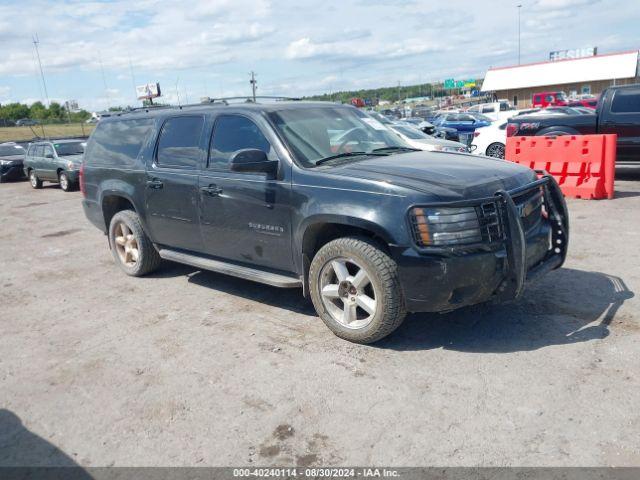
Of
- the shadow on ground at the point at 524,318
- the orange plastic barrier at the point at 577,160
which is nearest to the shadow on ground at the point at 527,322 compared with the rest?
the shadow on ground at the point at 524,318

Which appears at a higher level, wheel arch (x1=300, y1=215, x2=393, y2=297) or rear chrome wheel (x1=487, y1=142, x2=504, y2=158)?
wheel arch (x1=300, y1=215, x2=393, y2=297)

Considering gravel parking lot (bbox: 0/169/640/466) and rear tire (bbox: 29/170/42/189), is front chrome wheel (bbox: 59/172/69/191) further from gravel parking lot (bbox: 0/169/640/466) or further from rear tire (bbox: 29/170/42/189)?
gravel parking lot (bbox: 0/169/640/466)

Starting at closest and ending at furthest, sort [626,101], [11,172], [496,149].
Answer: [626,101] < [496,149] < [11,172]

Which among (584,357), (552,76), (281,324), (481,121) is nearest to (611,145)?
(584,357)

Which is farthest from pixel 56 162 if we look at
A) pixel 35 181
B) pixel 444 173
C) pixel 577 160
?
pixel 444 173

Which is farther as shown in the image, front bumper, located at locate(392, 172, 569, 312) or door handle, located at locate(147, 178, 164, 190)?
door handle, located at locate(147, 178, 164, 190)

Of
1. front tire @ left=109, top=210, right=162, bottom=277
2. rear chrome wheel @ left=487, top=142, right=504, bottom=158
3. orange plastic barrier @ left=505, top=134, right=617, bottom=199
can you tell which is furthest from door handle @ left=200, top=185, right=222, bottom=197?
rear chrome wheel @ left=487, top=142, right=504, bottom=158

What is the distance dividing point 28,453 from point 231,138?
2986 millimetres

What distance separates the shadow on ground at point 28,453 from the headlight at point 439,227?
8.16 feet

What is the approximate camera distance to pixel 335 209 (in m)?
4.14

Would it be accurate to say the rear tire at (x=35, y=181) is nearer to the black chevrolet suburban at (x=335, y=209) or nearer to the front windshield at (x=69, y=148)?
the front windshield at (x=69, y=148)

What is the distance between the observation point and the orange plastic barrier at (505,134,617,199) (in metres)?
9.51

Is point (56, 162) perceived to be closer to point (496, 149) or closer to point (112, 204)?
point (112, 204)

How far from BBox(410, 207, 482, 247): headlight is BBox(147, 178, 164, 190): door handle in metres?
2.93
